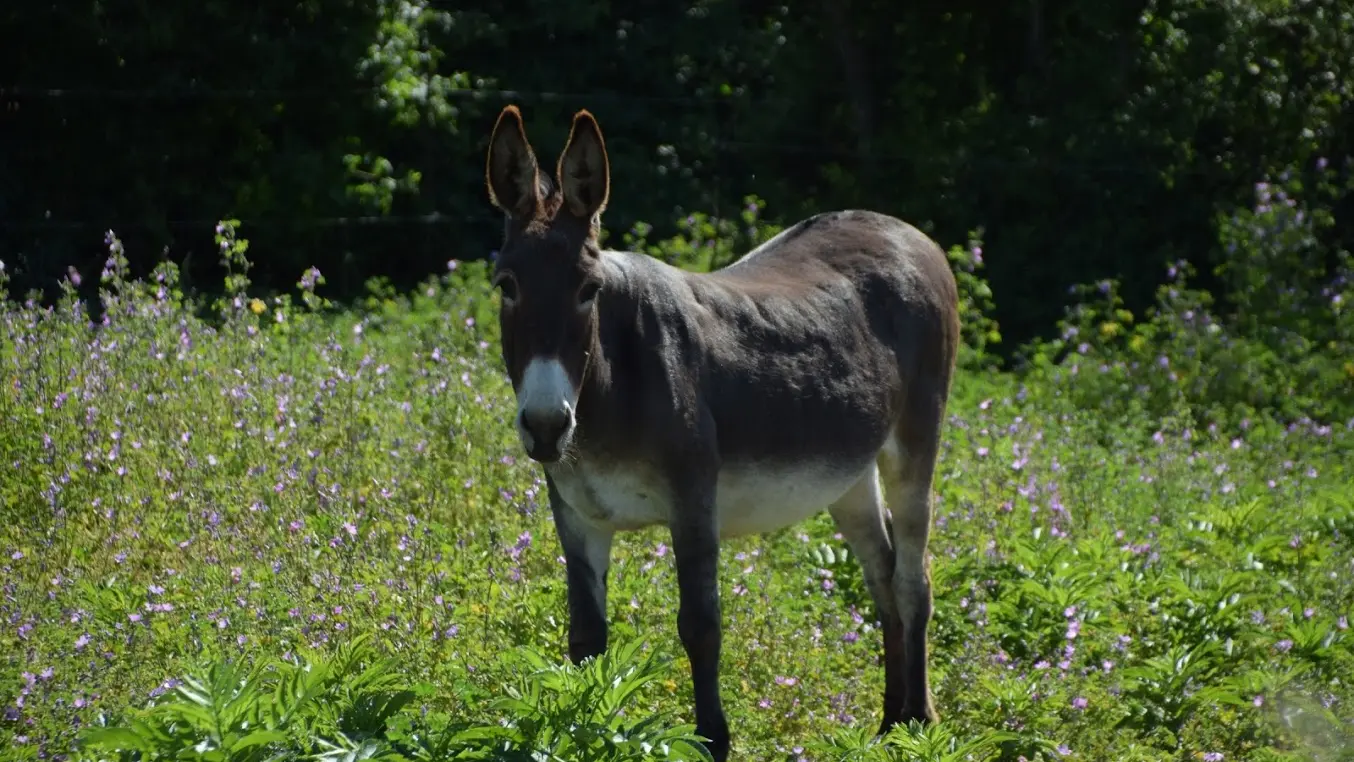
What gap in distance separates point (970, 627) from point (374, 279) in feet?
19.4

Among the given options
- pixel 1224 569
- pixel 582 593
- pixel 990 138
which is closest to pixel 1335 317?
pixel 990 138

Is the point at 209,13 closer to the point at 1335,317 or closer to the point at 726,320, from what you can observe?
the point at 726,320

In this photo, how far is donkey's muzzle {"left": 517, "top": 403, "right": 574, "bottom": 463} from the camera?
14.0 ft

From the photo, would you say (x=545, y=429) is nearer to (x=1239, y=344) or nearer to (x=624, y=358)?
(x=624, y=358)

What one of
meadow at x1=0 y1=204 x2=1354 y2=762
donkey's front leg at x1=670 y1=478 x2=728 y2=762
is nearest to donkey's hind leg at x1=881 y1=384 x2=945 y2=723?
meadow at x1=0 y1=204 x2=1354 y2=762

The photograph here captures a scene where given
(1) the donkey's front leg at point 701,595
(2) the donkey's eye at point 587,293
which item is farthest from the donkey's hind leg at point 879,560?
(2) the donkey's eye at point 587,293

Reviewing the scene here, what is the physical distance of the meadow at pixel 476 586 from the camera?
13.5ft

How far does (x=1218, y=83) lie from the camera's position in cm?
1277

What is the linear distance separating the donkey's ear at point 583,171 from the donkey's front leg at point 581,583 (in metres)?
0.85

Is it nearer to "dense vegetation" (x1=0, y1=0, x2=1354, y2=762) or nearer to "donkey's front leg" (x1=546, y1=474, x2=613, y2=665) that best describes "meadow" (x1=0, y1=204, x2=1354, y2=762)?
"dense vegetation" (x1=0, y1=0, x2=1354, y2=762)

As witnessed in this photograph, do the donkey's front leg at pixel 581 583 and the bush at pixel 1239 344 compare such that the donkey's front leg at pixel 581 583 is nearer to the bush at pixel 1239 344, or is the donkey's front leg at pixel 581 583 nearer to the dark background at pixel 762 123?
the bush at pixel 1239 344

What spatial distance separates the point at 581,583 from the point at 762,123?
858 centimetres

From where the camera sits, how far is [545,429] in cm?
427

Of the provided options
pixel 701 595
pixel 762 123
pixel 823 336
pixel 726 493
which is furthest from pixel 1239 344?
pixel 701 595
